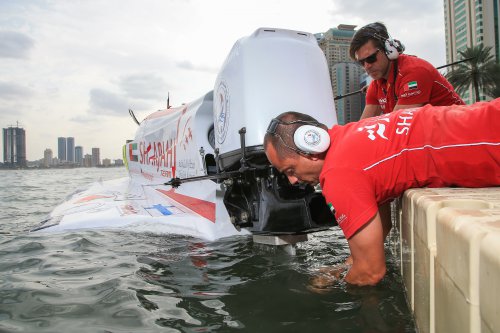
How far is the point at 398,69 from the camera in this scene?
3395 millimetres

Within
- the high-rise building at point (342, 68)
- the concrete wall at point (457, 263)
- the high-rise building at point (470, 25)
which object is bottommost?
the concrete wall at point (457, 263)

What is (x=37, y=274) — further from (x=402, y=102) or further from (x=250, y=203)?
(x=402, y=102)

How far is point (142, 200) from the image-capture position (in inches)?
232

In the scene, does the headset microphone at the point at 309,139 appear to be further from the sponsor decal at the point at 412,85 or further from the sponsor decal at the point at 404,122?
the sponsor decal at the point at 412,85

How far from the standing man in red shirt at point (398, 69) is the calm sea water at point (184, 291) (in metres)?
1.42

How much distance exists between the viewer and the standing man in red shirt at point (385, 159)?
1.89 m

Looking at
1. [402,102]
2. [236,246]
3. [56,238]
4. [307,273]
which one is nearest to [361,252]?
[307,273]

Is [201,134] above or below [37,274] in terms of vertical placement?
above

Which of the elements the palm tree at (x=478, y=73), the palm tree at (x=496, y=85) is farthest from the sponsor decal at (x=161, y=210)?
the palm tree at (x=496, y=85)

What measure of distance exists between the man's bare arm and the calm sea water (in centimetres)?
26

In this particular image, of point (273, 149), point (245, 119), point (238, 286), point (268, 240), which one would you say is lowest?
point (238, 286)

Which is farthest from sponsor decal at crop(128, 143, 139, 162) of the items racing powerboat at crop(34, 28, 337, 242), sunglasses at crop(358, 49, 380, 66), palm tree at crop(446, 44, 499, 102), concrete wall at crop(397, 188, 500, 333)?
palm tree at crop(446, 44, 499, 102)

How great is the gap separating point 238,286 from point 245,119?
1307mm

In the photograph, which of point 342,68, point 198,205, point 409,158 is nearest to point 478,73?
point 342,68
